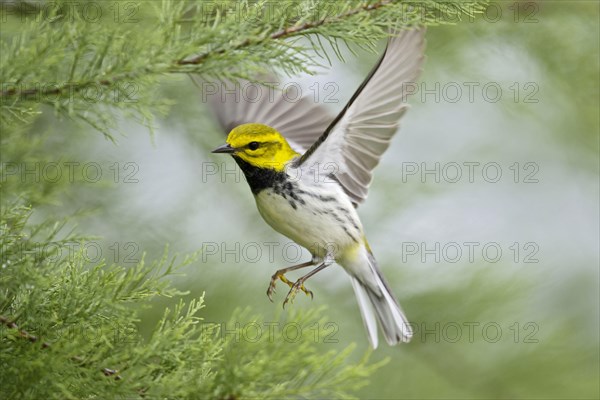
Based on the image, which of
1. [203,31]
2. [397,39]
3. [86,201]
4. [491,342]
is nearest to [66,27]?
[203,31]

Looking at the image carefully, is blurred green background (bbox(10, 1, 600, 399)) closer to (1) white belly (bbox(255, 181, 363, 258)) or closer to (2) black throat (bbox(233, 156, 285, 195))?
(1) white belly (bbox(255, 181, 363, 258))

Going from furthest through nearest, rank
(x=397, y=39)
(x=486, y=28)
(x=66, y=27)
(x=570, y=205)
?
(x=570, y=205) < (x=486, y=28) < (x=397, y=39) < (x=66, y=27)

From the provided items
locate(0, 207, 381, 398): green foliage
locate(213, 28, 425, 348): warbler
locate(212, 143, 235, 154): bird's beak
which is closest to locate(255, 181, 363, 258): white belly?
locate(213, 28, 425, 348): warbler

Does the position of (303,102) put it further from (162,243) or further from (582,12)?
(582,12)

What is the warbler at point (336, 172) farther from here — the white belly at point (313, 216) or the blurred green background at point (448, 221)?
the blurred green background at point (448, 221)

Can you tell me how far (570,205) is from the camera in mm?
3434

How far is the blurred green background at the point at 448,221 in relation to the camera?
99.0 inches

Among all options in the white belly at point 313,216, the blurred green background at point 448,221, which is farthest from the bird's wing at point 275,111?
the white belly at point 313,216

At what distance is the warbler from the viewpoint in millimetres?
1930

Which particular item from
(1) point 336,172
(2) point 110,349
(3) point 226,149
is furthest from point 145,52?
(1) point 336,172

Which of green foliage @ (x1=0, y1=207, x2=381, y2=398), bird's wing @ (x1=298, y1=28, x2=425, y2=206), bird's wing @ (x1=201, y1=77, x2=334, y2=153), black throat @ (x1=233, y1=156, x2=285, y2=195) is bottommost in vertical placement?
green foliage @ (x1=0, y1=207, x2=381, y2=398)

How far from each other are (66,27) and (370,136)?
3.57 ft

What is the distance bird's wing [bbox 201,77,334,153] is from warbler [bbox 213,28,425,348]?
0.08 metres

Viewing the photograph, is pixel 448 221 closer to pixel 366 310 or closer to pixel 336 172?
pixel 366 310
